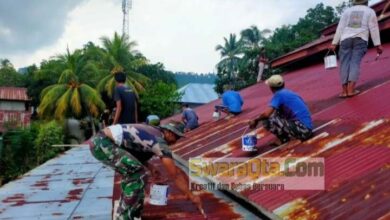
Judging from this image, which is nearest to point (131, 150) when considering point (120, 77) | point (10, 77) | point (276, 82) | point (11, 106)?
point (276, 82)

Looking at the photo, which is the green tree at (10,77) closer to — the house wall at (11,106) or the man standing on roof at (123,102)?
the house wall at (11,106)

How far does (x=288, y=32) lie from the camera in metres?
36.5

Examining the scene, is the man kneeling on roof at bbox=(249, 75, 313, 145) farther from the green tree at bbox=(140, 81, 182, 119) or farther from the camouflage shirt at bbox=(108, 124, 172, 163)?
the green tree at bbox=(140, 81, 182, 119)

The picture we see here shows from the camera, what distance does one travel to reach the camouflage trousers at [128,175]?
3.33 meters

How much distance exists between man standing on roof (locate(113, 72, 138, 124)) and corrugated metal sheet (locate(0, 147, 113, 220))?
0.92 meters

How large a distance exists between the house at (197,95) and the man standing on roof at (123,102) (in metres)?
32.1

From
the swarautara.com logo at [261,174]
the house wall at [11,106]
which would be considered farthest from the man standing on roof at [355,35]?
the house wall at [11,106]

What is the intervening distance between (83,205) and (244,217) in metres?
1.95

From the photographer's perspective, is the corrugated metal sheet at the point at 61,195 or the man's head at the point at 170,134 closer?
the man's head at the point at 170,134

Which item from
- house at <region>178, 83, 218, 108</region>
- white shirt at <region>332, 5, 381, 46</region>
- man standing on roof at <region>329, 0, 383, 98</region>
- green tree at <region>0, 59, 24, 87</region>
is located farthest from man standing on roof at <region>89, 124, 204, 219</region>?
green tree at <region>0, 59, 24, 87</region>

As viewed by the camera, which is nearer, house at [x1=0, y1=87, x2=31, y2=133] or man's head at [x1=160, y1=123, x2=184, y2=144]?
man's head at [x1=160, y1=123, x2=184, y2=144]

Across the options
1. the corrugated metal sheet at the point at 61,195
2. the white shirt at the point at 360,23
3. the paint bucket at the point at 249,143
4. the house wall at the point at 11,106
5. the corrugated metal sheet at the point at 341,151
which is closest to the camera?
the corrugated metal sheet at the point at 341,151

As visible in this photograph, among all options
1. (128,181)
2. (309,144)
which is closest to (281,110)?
(309,144)

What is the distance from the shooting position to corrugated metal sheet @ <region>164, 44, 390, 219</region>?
286 centimetres
